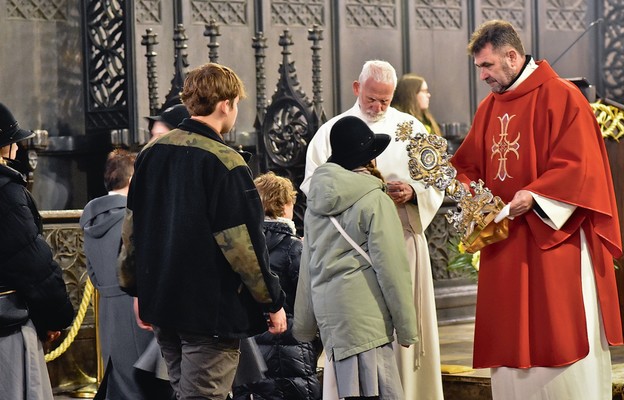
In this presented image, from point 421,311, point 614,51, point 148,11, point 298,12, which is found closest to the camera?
point 421,311

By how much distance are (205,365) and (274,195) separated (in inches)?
64.2

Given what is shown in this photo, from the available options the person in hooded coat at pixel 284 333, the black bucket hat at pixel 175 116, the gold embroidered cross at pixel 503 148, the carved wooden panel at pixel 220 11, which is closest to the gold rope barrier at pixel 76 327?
the person in hooded coat at pixel 284 333

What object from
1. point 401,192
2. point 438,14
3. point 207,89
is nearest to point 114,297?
point 401,192

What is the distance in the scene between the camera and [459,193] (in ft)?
18.7

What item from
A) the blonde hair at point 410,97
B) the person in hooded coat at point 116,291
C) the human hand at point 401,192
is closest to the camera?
the human hand at point 401,192

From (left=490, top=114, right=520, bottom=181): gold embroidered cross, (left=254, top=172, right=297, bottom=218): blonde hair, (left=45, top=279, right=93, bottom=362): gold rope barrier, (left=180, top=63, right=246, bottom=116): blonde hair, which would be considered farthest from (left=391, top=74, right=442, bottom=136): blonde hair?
(left=180, top=63, right=246, bottom=116): blonde hair

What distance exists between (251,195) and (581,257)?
1673 millimetres

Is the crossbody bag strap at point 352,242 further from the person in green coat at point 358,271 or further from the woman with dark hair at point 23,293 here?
the woman with dark hair at point 23,293

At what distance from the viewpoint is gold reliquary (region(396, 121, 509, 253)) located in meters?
5.61

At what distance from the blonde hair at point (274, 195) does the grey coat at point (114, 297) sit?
0.75 m

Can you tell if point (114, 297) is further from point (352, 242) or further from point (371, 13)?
point (371, 13)

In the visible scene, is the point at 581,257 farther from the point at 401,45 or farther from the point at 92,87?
the point at 401,45

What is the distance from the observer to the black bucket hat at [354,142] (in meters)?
5.60

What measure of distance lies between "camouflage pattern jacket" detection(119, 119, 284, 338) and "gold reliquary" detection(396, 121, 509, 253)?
1107 millimetres
